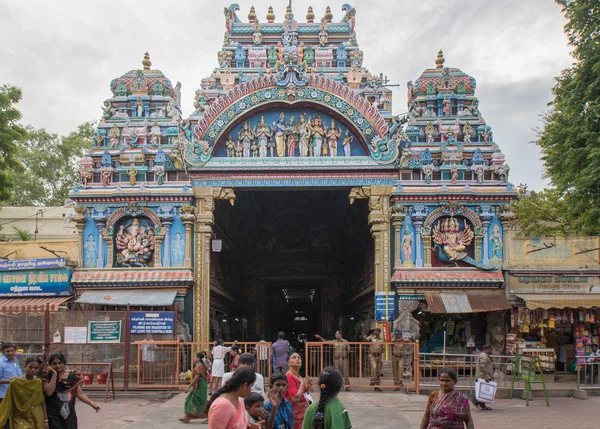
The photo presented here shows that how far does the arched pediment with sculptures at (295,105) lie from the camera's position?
23.6 m

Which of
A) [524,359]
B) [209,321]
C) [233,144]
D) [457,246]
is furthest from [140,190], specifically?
[524,359]

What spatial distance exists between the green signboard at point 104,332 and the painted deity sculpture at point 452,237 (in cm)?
1056

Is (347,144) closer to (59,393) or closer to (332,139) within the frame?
(332,139)

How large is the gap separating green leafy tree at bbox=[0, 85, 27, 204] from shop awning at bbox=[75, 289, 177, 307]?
4.73 meters

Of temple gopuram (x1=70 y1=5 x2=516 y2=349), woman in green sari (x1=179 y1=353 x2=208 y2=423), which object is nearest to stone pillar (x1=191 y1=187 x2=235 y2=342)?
temple gopuram (x1=70 y1=5 x2=516 y2=349)

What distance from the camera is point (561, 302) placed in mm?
21266

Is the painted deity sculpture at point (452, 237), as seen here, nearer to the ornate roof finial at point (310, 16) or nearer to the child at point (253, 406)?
the ornate roof finial at point (310, 16)

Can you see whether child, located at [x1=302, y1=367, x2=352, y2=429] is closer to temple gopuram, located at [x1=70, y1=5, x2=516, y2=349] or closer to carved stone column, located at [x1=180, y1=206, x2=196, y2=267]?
temple gopuram, located at [x1=70, y1=5, x2=516, y2=349]

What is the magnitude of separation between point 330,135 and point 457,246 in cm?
559

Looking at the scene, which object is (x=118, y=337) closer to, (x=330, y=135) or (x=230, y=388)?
(x=330, y=135)

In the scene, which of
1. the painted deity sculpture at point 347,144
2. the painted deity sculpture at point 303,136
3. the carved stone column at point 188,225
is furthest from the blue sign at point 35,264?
the painted deity sculpture at point 347,144

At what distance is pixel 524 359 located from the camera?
1878 centimetres

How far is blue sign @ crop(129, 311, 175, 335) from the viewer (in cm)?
1988

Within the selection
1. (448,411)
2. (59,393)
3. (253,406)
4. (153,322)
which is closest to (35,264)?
(153,322)
